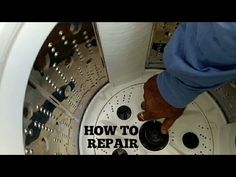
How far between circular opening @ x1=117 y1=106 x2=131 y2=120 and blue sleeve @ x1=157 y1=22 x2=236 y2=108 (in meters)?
0.37

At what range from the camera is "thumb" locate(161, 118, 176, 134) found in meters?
1.06

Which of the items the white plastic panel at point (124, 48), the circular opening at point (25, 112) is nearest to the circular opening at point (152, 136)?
the white plastic panel at point (124, 48)

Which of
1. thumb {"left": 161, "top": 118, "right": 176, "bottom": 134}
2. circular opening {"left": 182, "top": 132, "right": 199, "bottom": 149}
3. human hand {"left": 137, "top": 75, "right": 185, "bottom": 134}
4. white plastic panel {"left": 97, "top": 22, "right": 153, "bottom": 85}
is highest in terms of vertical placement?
white plastic panel {"left": 97, "top": 22, "right": 153, "bottom": 85}

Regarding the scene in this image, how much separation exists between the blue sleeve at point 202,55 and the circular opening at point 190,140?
1.20ft

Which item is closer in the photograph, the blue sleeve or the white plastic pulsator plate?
the blue sleeve

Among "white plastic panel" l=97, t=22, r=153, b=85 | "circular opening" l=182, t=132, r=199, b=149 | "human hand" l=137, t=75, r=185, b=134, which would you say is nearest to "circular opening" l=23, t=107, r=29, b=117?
"white plastic panel" l=97, t=22, r=153, b=85

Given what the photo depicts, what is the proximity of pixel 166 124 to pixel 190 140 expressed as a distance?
3.9 inches

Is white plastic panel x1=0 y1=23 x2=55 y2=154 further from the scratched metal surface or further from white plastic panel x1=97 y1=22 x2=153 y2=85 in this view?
white plastic panel x1=97 y1=22 x2=153 y2=85

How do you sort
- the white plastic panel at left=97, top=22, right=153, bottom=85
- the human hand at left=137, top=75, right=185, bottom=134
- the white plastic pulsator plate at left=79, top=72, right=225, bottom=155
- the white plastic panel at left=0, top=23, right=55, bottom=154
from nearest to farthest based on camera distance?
the white plastic panel at left=0, top=23, right=55, bottom=154, the white plastic panel at left=97, top=22, right=153, bottom=85, the human hand at left=137, top=75, right=185, bottom=134, the white plastic pulsator plate at left=79, top=72, right=225, bottom=155

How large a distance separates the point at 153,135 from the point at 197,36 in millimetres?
523

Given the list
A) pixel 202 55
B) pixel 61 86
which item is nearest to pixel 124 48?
pixel 61 86

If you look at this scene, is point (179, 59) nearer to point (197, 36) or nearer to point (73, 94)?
point (197, 36)
